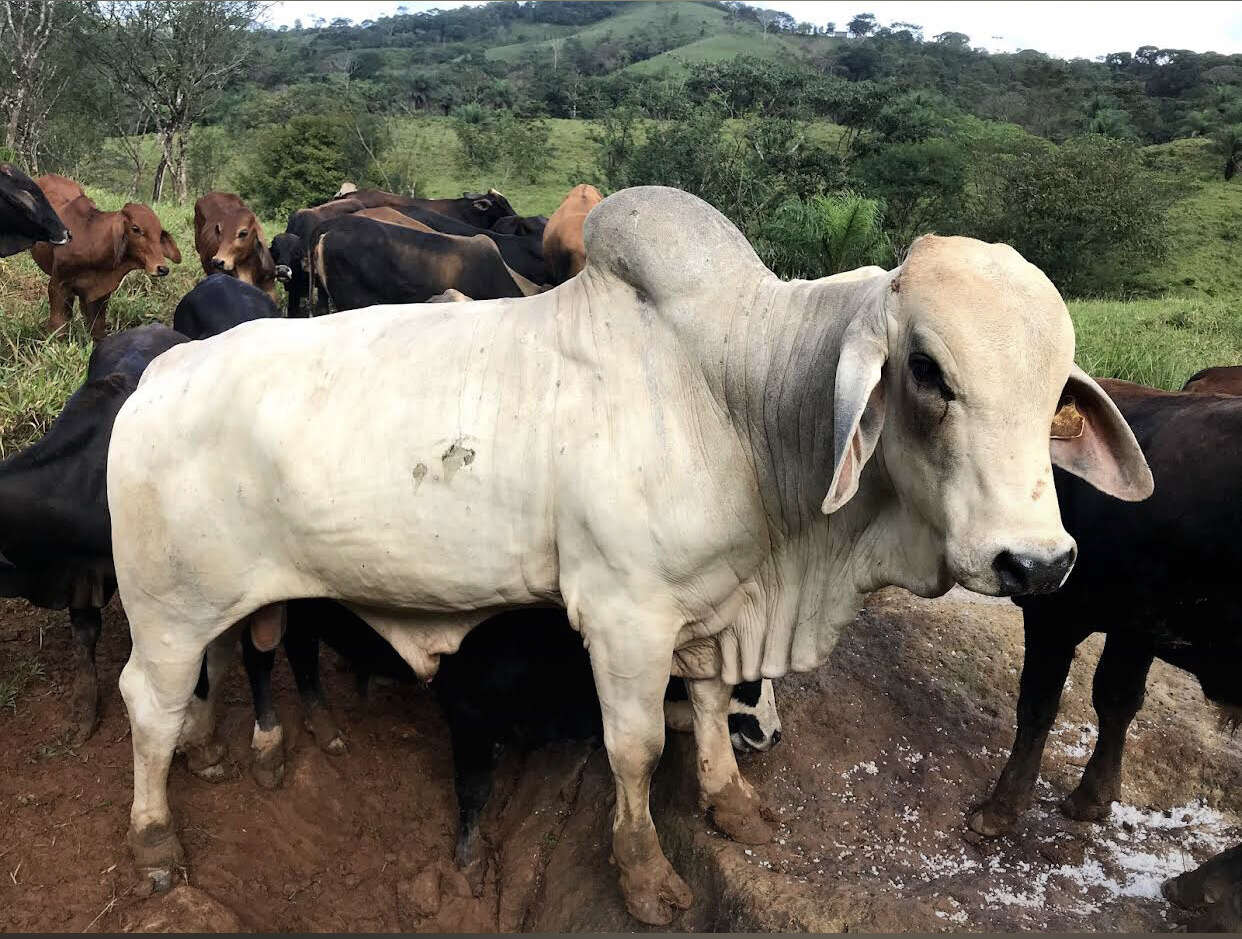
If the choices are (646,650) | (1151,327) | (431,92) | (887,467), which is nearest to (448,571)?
(646,650)

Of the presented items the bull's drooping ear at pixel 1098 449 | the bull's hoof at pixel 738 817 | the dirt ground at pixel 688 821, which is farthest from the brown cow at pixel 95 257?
the bull's drooping ear at pixel 1098 449

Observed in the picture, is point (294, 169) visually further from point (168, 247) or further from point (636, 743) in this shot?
point (636, 743)

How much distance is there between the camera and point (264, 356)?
8.89 ft

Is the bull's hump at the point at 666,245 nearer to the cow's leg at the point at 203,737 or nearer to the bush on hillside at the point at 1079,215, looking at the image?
the cow's leg at the point at 203,737

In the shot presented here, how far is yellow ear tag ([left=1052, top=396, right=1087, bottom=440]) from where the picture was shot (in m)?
2.24

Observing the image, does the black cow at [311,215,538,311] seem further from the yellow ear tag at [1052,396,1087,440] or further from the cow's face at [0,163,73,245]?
the yellow ear tag at [1052,396,1087,440]

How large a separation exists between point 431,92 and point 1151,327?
47.0 m

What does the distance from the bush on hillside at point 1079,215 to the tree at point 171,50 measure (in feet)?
53.0

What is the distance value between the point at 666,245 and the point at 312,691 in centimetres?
247

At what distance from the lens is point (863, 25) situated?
80.4m

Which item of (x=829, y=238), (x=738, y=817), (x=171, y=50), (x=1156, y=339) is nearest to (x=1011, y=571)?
(x=738, y=817)

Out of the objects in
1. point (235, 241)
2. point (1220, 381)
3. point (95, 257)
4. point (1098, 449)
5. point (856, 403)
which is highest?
point (856, 403)

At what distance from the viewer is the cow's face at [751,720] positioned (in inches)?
132

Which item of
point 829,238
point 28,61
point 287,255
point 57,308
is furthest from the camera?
point 28,61
